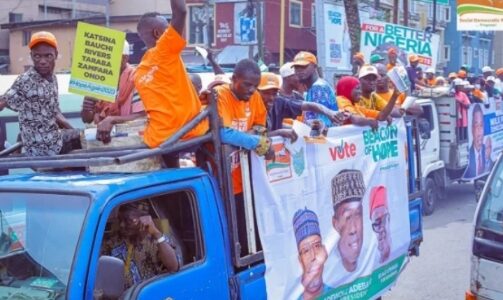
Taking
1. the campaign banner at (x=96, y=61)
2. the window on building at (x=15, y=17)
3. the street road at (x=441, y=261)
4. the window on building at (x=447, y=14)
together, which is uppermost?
the window on building at (x=447, y=14)

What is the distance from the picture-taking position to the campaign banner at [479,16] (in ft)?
54.8

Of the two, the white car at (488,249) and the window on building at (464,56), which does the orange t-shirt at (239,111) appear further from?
the window on building at (464,56)

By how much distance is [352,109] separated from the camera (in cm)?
629

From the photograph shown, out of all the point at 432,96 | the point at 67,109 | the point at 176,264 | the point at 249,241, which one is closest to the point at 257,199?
the point at 249,241

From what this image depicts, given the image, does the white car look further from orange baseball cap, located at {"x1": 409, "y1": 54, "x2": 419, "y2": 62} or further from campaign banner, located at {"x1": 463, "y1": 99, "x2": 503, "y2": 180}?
orange baseball cap, located at {"x1": 409, "y1": 54, "x2": 419, "y2": 62}

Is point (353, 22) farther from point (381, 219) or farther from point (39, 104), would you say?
point (39, 104)

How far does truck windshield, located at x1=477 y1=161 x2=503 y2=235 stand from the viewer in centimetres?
476

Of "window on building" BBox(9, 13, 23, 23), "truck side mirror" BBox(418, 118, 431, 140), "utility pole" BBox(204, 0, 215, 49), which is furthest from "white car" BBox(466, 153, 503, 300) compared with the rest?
"window on building" BBox(9, 13, 23, 23)

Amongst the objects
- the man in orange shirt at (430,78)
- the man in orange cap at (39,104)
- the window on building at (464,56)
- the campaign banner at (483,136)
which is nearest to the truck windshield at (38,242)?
the man in orange cap at (39,104)

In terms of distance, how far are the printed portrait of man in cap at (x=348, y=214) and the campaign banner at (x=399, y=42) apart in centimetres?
1030

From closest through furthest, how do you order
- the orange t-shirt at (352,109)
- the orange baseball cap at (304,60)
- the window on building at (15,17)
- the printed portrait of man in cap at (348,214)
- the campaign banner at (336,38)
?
the printed portrait of man in cap at (348,214), the orange t-shirt at (352,109), the orange baseball cap at (304,60), the campaign banner at (336,38), the window on building at (15,17)

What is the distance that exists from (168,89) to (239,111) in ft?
2.20

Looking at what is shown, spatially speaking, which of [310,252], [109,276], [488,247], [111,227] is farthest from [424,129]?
[109,276]

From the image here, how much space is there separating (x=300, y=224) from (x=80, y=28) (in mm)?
1748
